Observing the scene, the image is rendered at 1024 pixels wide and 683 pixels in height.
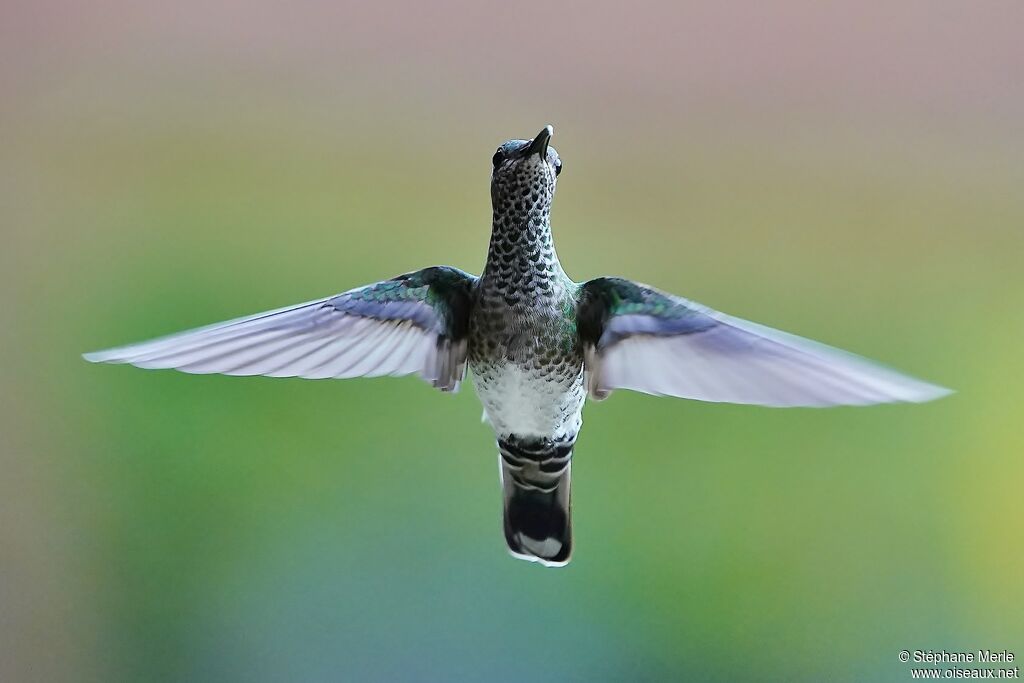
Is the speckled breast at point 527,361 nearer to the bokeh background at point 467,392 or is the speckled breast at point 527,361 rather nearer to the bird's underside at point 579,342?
the bird's underside at point 579,342

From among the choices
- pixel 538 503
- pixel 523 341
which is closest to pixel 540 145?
pixel 523 341

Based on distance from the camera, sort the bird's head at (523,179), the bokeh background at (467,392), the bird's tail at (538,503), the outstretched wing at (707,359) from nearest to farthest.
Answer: the outstretched wing at (707,359), the bird's head at (523,179), the bird's tail at (538,503), the bokeh background at (467,392)

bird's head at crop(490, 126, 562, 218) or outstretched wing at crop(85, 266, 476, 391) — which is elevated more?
bird's head at crop(490, 126, 562, 218)

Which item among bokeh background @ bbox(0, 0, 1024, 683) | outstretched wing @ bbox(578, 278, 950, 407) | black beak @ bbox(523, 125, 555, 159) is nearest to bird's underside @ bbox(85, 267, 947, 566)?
outstretched wing @ bbox(578, 278, 950, 407)

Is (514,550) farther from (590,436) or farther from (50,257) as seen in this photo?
(50,257)

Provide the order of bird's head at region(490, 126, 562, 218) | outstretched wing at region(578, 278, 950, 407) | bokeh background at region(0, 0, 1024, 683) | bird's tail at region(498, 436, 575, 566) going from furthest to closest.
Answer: bokeh background at region(0, 0, 1024, 683), bird's tail at region(498, 436, 575, 566), bird's head at region(490, 126, 562, 218), outstretched wing at region(578, 278, 950, 407)

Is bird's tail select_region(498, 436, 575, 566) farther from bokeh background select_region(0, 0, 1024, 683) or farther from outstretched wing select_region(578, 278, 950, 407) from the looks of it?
bokeh background select_region(0, 0, 1024, 683)

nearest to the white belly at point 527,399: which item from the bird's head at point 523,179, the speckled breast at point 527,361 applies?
the speckled breast at point 527,361
